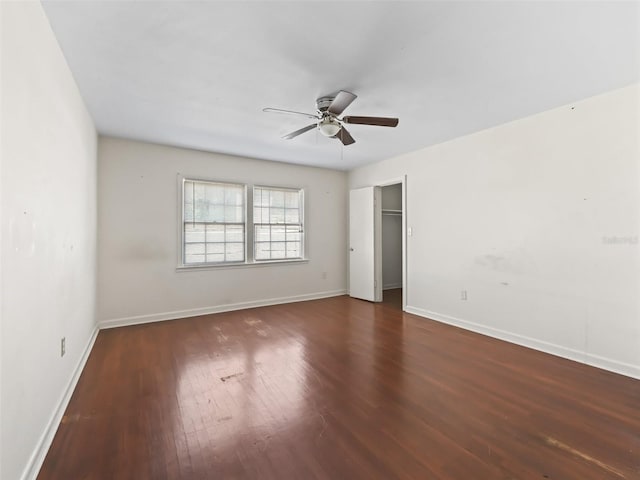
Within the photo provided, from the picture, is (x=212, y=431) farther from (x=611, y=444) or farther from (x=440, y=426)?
(x=611, y=444)

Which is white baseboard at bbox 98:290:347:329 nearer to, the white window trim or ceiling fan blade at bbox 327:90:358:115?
→ the white window trim

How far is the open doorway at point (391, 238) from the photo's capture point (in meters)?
6.69

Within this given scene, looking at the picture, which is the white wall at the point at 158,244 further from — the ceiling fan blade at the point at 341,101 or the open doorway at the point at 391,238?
the ceiling fan blade at the point at 341,101

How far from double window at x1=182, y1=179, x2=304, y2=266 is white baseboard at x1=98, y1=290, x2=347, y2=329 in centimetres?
71

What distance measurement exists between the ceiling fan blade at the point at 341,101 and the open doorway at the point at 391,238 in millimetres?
4147

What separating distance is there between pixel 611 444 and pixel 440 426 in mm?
957

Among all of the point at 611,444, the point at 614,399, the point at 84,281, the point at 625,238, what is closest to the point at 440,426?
the point at 611,444

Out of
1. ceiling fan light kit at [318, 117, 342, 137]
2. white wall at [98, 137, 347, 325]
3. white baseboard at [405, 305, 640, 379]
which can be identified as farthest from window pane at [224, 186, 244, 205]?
white baseboard at [405, 305, 640, 379]

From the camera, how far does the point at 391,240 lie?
691cm

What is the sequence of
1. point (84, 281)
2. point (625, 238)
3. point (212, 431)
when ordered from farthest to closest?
1. point (84, 281)
2. point (625, 238)
3. point (212, 431)

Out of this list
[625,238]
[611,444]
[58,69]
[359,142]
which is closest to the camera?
[611,444]

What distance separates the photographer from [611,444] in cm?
172

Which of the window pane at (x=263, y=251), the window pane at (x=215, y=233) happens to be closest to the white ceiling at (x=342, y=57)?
the window pane at (x=215, y=233)

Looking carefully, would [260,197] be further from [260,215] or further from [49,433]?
[49,433]
